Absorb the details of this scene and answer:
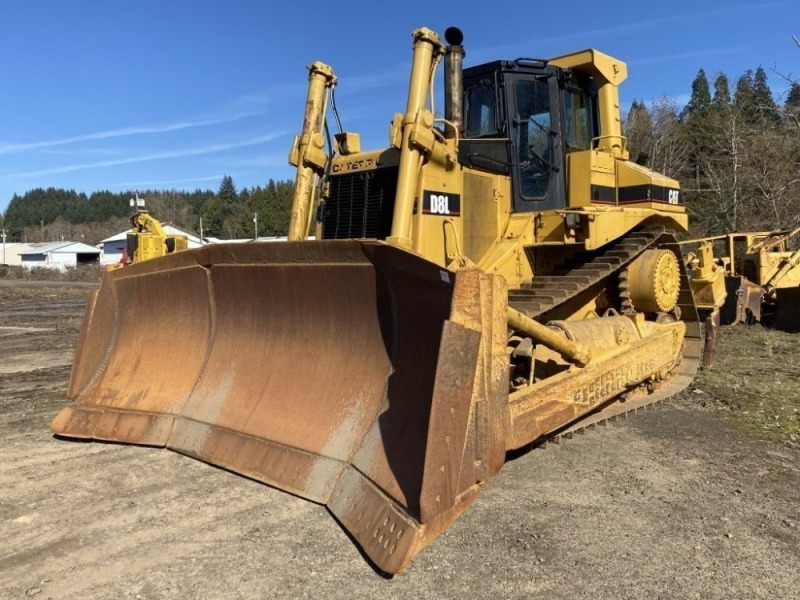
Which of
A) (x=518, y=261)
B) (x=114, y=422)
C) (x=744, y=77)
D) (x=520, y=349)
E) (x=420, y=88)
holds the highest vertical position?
(x=744, y=77)

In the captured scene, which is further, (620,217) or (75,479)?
(620,217)

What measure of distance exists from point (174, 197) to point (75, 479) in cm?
12924

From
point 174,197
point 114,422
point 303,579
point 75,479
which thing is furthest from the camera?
point 174,197

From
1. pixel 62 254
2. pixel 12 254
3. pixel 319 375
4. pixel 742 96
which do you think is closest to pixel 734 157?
pixel 742 96

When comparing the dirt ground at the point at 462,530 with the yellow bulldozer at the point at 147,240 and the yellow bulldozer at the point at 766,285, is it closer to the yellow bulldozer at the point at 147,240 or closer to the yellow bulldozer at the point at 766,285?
the yellow bulldozer at the point at 147,240

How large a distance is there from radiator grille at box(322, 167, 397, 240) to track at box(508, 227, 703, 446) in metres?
1.27

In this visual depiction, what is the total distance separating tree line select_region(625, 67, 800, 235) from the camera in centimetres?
2628

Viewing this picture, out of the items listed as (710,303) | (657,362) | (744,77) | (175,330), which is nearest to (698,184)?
(744,77)

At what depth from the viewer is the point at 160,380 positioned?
16.8 feet

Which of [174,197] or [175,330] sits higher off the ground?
[174,197]

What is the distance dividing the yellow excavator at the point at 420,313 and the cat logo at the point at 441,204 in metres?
0.02

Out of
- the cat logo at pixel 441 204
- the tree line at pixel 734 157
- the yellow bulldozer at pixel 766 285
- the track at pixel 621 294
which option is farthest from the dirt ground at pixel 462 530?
the tree line at pixel 734 157

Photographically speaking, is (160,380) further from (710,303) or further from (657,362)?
(710,303)

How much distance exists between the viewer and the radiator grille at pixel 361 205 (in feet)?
18.3
